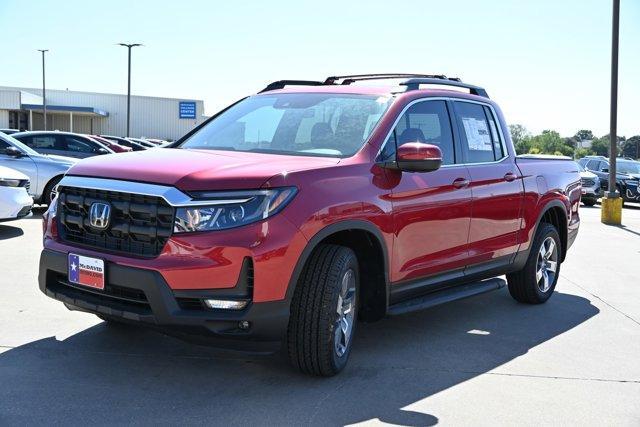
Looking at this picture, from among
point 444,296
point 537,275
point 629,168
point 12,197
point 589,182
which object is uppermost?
point 629,168

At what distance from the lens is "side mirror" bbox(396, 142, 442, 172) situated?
4488 mm

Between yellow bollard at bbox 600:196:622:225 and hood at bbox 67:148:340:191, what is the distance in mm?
13034

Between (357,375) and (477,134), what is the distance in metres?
2.51

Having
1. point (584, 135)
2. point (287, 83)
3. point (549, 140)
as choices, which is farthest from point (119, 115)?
point (584, 135)

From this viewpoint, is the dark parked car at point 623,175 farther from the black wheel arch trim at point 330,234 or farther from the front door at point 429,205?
the black wheel arch trim at point 330,234

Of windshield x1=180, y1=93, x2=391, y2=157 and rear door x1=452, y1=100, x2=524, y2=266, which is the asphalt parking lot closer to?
rear door x1=452, y1=100, x2=524, y2=266

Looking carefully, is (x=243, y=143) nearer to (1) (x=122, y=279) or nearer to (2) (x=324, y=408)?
(1) (x=122, y=279)

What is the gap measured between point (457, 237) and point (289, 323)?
1792 millimetres

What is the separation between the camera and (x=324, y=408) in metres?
3.86

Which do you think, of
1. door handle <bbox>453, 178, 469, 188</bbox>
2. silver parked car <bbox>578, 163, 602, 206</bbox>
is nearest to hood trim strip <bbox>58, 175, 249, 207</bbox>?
door handle <bbox>453, 178, 469, 188</bbox>

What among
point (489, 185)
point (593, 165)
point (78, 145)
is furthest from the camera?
point (593, 165)

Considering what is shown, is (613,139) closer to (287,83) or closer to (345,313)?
(287,83)

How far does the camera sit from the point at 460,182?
5.36 m

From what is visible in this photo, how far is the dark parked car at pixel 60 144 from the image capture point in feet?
47.4
